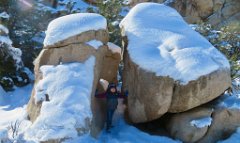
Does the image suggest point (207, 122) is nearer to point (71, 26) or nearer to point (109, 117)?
point (109, 117)

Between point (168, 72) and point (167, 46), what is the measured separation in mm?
837

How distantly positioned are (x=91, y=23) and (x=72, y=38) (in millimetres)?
586

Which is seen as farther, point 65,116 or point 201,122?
point 201,122

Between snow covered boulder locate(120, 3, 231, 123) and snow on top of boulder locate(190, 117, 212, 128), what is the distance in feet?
1.08

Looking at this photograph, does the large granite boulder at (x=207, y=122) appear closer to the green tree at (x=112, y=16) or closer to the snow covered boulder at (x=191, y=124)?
the snow covered boulder at (x=191, y=124)

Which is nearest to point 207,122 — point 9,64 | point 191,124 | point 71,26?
point 191,124

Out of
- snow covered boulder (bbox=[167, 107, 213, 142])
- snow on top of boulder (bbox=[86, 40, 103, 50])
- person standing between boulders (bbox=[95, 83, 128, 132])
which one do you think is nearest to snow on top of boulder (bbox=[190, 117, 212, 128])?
snow covered boulder (bbox=[167, 107, 213, 142])

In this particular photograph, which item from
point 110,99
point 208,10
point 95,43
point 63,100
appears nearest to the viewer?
point 63,100

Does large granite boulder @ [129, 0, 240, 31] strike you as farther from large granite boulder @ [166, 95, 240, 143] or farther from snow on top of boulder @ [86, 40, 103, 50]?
large granite boulder @ [166, 95, 240, 143]

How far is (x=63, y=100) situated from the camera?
24.7 feet

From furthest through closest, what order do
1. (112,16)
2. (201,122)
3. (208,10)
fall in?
(208,10) → (112,16) → (201,122)

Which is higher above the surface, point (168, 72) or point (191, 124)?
point (168, 72)

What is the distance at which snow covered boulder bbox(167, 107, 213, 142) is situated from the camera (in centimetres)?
805

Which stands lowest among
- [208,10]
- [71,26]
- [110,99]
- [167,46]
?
[208,10]
